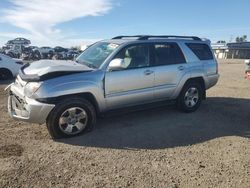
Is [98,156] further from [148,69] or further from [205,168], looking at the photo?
[148,69]

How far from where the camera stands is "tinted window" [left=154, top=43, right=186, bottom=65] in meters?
6.91

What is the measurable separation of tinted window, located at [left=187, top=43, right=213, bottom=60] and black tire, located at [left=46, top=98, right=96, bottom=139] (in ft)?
10.8

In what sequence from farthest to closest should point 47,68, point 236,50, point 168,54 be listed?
point 236,50, point 168,54, point 47,68

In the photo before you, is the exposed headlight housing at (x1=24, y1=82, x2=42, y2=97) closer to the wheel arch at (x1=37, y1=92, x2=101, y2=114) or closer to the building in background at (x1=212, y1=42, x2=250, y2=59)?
the wheel arch at (x1=37, y1=92, x2=101, y2=114)

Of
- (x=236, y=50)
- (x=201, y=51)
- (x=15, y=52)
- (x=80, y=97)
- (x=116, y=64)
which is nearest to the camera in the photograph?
(x=80, y=97)

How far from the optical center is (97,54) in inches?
261

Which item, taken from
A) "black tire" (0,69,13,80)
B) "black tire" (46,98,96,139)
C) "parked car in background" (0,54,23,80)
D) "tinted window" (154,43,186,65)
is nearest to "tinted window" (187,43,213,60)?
"tinted window" (154,43,186,65)

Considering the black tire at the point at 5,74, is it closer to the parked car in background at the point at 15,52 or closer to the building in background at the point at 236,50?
the parked car in background at the point at 15,52

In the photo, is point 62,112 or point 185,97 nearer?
point 62,112

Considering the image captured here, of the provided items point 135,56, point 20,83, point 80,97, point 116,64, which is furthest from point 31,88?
point 135,56

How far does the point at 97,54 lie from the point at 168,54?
1707mm

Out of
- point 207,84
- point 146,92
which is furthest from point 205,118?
point 146,92

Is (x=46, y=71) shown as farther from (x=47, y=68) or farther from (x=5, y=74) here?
(x=5, y=74)

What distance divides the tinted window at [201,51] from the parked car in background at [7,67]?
8825 millimetres
